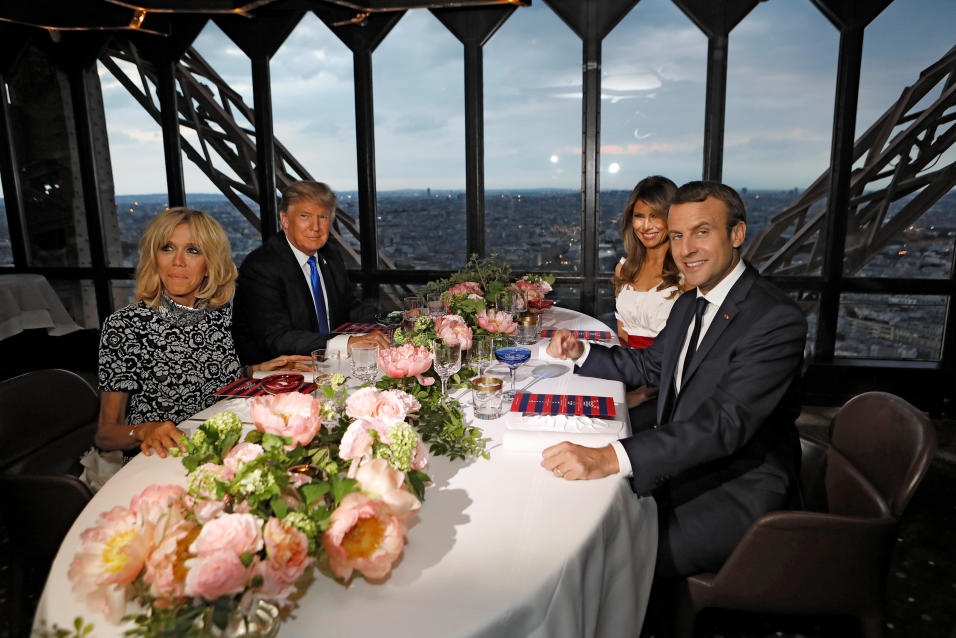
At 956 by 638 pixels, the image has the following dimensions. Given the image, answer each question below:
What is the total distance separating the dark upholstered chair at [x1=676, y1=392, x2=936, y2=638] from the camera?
146 cm

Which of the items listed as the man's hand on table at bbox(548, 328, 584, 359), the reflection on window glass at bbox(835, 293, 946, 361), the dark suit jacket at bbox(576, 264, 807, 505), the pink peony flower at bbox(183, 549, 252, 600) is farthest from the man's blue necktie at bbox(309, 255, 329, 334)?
the reflection on window glass at bbox(835, 293, 946, 361)

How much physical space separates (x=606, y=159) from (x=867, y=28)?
1.92 meters

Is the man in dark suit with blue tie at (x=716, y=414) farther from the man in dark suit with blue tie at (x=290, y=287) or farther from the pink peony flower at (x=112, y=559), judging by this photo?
the man in dark suit with blue tie at (x=290, y=287)

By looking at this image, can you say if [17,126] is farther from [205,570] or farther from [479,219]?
[205,570]

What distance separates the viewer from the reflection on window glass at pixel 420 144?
15.4 feet

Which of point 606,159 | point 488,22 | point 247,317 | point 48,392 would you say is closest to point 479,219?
point 606,159

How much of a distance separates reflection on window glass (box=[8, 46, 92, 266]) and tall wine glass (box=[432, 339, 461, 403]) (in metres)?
5.02

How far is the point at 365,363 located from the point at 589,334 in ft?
4.83

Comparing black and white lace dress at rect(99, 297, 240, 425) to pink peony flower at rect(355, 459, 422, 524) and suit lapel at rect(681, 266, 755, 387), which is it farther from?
suit lapel at rect(681, 266, 755, 387)

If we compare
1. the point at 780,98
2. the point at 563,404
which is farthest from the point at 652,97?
the point at 563,404

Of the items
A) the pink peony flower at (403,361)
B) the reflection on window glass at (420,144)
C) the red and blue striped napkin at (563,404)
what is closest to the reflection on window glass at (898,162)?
the reflection on window glass at (420,144)

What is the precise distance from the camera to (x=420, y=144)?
481 cm

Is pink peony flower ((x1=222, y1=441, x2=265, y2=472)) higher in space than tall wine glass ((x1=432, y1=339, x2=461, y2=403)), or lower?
higher

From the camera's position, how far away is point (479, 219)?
4.81 metres
